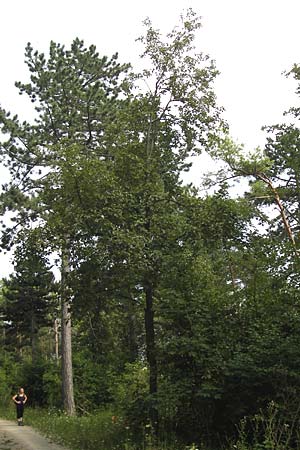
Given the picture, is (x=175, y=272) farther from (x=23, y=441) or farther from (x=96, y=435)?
(x=23, y=441)

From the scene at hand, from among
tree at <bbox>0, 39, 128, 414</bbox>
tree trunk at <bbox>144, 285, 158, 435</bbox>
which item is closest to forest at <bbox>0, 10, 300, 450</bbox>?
tree trunk at <bbox>144, 285, 158, 435</bbox>

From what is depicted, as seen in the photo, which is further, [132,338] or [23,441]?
[132,338]

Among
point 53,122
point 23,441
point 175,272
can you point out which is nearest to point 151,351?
point 175,272

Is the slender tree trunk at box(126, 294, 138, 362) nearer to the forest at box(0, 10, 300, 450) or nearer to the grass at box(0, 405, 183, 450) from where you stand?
the grass at box(0, 405, 183, 450)

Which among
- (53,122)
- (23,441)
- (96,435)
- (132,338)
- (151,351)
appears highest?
(53,122)

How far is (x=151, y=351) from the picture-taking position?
10398 millimetres

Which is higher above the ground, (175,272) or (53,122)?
(53,122)

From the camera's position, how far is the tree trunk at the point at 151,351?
1015 centimetres

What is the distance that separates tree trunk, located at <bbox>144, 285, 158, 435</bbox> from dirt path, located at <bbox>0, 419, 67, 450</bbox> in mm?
2781

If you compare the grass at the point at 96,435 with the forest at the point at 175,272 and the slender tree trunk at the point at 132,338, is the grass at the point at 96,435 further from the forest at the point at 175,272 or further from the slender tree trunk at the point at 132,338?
the slender tree trunk at the point at 132,338

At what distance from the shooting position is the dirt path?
39.3 ft

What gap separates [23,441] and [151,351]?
5.46 m

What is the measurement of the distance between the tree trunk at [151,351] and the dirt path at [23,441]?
9.12 feet

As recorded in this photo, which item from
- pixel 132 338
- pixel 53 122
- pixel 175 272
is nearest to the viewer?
pixel 175 272
